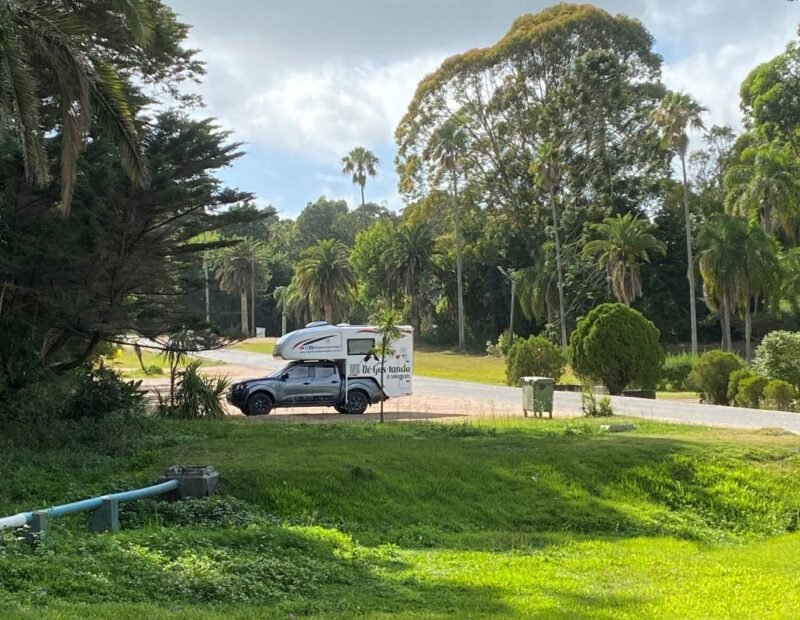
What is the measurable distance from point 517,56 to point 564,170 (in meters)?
9.87

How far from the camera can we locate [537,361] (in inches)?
1358

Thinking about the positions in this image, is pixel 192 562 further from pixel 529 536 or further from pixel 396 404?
pixel 396 404

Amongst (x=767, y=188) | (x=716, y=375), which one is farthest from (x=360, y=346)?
(x=767, y=188)

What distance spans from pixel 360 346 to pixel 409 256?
155ft

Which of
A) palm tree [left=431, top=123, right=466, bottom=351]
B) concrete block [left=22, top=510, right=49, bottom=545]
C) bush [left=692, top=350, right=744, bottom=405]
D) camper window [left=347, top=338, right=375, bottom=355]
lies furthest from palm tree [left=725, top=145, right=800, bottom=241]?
concrete block [left=22, top=510, right=49, bottom=545]

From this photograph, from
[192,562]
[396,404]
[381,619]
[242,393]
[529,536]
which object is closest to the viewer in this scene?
[381,619]

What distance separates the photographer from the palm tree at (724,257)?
45.4 meters

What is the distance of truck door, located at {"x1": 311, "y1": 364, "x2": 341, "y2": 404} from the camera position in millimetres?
22141

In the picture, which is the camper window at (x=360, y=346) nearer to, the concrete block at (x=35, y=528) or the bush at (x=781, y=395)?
the bush at (x=781, y=395)

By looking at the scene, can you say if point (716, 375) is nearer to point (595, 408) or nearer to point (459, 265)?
point (595, 408)

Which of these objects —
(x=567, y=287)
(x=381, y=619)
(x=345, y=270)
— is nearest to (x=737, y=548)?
(x=381, y=619)

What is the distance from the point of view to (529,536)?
9.53 meters

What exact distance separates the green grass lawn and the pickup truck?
17.0ft

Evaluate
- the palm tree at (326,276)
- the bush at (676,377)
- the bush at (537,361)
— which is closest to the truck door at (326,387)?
the bush at (537,361)
